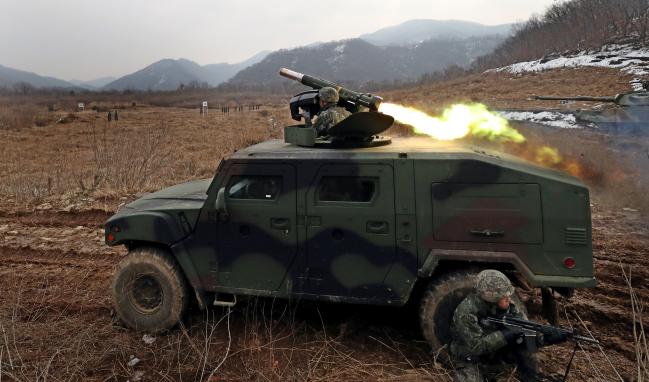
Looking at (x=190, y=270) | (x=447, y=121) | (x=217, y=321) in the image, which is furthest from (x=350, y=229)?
(x=447, y=121)

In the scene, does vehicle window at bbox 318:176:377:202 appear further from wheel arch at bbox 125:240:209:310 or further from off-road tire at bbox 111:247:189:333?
off-road tire at bbox 111:247:189:333

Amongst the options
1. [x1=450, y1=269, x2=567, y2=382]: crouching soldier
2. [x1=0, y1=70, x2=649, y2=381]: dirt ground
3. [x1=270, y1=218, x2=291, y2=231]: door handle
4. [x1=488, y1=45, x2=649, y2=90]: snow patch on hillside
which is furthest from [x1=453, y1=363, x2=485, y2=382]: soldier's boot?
[x1=488, y1=45, x2=649, y2=90]: snow patch on hillside

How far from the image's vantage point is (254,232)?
15.0 ft

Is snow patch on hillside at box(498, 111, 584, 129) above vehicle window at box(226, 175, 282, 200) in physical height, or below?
above

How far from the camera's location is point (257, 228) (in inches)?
179

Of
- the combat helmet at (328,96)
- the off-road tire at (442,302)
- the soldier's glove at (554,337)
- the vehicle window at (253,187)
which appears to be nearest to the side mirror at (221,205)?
the vehicle window at (253,187)

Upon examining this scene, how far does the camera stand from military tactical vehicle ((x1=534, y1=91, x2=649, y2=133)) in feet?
38.5

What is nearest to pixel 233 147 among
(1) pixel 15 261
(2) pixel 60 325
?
(1) pixel 15 261

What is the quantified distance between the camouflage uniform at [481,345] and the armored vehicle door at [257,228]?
163cm

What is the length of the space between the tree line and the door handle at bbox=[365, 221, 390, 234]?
4299cm

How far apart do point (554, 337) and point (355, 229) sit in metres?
1.78

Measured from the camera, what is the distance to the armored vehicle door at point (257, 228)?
176 inches

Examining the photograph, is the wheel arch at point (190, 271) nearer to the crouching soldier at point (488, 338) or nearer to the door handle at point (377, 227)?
the door handle at point (377, 227)

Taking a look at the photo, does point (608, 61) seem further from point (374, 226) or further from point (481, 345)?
point (481, 345)
